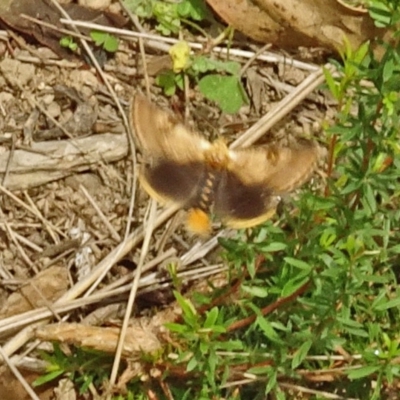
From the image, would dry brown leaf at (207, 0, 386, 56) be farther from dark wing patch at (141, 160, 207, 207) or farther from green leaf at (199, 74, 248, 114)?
dark wing patch at (141, 160, 207, 207)

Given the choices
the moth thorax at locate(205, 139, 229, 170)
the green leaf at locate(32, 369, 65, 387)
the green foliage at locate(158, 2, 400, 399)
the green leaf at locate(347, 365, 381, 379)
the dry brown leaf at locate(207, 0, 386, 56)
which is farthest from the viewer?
the dry brown leaf at locate(207, 0, 386, 56)

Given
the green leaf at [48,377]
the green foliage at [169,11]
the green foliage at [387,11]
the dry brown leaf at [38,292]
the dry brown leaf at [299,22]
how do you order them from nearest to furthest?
the green foliage at [387,11] < the green leaf at [48,377] < the dry brown leaf at [38,292] < the dry brown leaf at [299,22] < the green foliage at [169,11]

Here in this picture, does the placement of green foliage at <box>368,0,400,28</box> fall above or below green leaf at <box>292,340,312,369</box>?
above

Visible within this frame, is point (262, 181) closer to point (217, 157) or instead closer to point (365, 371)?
point (217, 157)

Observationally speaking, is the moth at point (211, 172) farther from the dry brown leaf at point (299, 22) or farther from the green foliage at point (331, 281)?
the dry brown leaf at point (299, 22)

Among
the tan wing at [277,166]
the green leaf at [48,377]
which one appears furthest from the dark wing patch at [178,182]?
the green leaf at [48,377]

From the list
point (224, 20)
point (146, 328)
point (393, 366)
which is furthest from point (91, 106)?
point (393, 366)

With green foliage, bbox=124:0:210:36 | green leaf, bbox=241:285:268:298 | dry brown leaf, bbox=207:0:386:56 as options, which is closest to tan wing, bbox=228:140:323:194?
green leaf, bbox=241:285:268:298
